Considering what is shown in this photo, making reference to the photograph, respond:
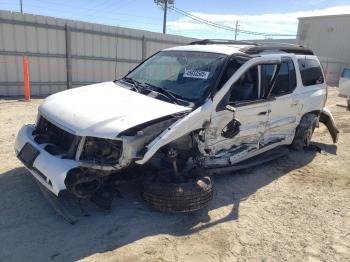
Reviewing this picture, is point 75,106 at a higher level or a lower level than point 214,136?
higher

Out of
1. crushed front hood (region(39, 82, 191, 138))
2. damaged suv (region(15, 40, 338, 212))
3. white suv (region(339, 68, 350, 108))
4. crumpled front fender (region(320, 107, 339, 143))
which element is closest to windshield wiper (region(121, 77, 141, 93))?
damaged suv (region(15, 40, 338, 212))

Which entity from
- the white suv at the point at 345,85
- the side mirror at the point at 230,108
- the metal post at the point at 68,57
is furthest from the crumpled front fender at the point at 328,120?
the metal post at the point at 68,57

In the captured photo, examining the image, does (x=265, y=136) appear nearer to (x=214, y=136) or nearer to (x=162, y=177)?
(x=214, y=136)

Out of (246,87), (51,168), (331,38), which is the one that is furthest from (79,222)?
(331,38)

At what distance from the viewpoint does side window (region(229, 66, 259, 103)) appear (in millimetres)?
5000

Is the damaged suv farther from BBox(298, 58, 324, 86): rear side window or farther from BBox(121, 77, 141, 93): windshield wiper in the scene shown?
BBox(298, 58, 324, 86): rear side window

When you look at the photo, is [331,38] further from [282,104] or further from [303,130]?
[282,104]

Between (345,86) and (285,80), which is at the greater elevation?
(285,80)

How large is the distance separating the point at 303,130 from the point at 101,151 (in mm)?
4290

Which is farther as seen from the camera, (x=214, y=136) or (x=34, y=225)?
(x=214, y=136)

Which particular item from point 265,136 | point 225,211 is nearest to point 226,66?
point 265,136

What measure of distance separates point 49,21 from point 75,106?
10.2 meters

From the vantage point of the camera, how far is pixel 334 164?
6738 mm

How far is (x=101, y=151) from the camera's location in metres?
4.07
